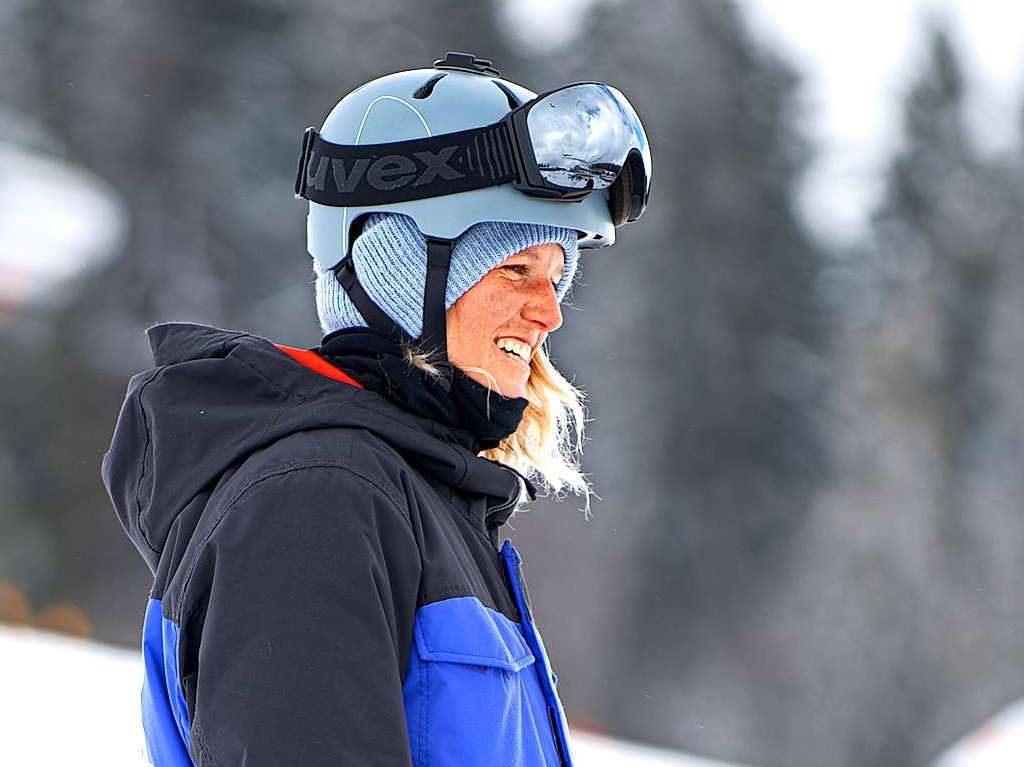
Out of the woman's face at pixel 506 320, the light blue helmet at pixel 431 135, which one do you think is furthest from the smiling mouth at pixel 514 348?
the light blue helmet at pixel 431 135

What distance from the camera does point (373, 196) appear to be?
159 centimetres

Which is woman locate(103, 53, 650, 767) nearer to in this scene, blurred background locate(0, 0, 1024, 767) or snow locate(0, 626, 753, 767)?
snow locate(0, 626, 753, 767)

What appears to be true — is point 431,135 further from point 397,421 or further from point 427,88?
point 397,421

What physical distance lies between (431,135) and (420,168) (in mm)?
48

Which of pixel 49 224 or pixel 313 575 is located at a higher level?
pixel 313 575

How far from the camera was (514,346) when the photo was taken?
164 cm

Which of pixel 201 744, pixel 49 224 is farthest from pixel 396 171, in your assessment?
pixel 49 224

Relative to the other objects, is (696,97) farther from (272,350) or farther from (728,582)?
(272,350)

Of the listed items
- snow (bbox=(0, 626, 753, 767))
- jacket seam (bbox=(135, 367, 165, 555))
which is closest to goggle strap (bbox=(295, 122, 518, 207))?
jacket seam (bbox=(135, 367, 165, 555))

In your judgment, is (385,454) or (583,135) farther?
(583,135)

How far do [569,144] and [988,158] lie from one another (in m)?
20.4

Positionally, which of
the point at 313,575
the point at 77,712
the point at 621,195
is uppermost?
the point at 621,195

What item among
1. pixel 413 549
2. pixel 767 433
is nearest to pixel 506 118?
pixel 413 549

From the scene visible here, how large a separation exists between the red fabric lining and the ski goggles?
232 mm
